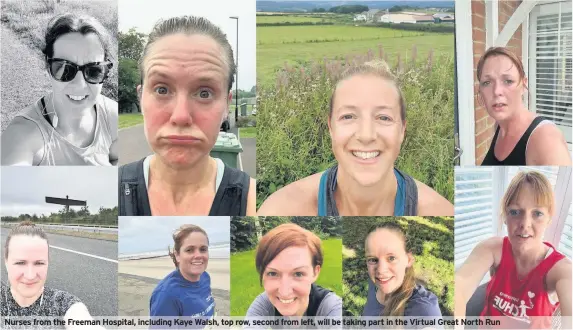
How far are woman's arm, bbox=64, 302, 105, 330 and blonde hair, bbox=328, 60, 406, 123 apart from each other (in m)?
2.34

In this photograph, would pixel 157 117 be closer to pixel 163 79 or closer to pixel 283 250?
pixel 163 79

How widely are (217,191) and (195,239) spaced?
393mm

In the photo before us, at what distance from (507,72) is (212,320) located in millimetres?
2900

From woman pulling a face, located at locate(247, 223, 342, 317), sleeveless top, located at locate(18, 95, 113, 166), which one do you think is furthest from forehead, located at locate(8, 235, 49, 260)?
woman pulling a face, located at locate(247, 223, 342, 317)

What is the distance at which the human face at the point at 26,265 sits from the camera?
4.84 meters

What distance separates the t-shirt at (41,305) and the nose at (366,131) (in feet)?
7.99

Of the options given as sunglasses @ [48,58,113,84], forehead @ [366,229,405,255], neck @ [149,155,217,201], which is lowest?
forehead @ [366,229,405,255]

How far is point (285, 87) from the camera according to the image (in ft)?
15.8

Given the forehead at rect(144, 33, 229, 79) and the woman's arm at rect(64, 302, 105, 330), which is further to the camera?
the woman's arm at rect(64, 302, 105, 330)

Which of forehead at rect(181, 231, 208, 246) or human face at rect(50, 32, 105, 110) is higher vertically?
human face at rect(50, 32, 105, 110)

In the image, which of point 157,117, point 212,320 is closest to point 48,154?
point 157,117

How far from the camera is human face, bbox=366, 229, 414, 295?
4.86 metres

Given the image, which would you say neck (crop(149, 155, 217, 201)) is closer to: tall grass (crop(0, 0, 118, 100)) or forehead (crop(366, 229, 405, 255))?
tall grass (crop(0, 0, 118, 100))

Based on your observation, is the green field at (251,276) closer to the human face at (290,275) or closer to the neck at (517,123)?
the human face at (290,275)
